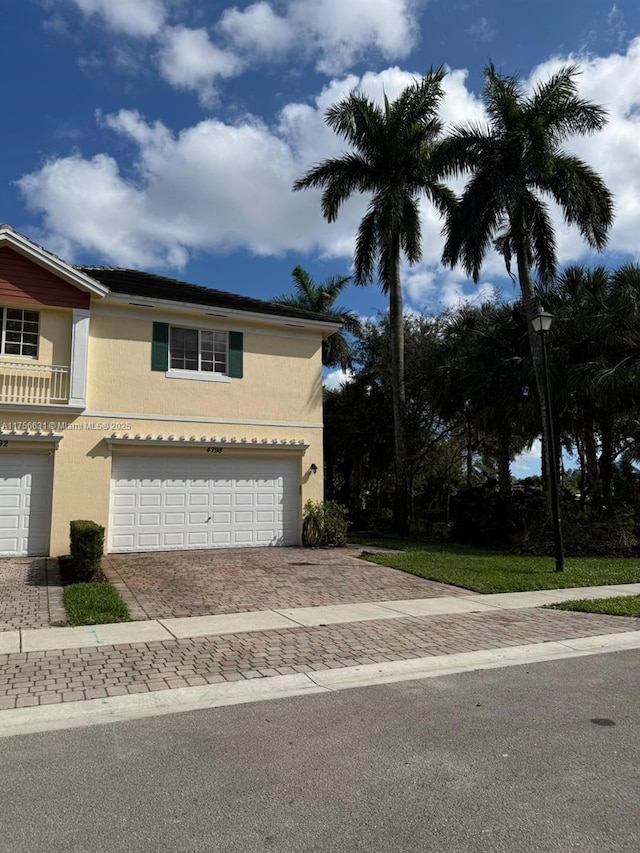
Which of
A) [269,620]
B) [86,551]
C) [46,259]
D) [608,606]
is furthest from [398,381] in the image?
[269,620]

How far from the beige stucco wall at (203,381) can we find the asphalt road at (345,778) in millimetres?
11640

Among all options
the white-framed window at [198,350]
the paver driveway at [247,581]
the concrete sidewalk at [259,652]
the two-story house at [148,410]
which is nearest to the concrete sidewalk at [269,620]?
the concrete sidewalk at [259,652]

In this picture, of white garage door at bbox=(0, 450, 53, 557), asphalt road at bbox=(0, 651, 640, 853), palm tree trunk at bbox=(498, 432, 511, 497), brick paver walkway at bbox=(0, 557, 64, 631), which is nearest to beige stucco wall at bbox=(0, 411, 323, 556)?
white garage door at bbox=(0, 450, 53, 557)

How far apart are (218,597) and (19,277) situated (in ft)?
31.0

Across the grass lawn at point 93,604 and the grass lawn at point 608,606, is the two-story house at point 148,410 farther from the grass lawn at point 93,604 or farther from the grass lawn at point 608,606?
the grass lawn at point 608,606

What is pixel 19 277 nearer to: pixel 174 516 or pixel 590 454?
pixel 174 516

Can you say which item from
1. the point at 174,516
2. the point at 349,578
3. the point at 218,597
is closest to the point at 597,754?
the point at 218,597

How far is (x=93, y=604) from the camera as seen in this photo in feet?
30.3

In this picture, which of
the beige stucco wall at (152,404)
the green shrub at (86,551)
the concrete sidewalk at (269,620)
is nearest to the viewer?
the concrete sidewalk at (269,620)

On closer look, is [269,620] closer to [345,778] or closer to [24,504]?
[345,778]

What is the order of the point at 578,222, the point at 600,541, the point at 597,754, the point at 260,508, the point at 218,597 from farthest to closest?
the point at 578,222 → the point at 600,541 → the point at 260,508 → the point at 218,597 → the point at 597,754

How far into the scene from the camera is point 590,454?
22281 mm

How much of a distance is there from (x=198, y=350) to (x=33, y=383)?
4172 mm

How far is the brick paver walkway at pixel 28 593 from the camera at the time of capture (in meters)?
8.47
